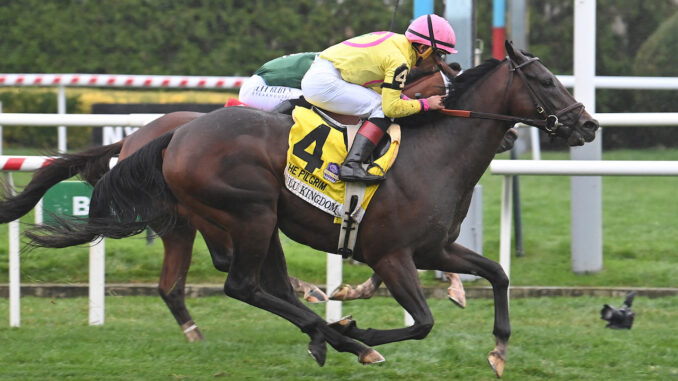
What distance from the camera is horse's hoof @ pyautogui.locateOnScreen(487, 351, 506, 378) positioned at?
5023mm

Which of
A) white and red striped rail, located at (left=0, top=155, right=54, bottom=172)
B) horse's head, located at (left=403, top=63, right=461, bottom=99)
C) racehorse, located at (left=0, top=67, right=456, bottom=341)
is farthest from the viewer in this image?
white and red striped rail, located at (left=0, top=155, right=54, bottom=172)

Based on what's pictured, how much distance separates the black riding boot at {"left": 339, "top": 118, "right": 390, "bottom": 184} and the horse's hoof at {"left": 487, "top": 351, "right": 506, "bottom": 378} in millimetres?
1040

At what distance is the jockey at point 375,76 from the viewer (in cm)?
493

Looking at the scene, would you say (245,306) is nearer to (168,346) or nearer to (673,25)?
(168,346)

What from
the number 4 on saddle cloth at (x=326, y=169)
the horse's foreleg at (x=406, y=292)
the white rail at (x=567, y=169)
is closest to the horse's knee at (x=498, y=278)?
the horse's foreleg at (x=406, y=292)

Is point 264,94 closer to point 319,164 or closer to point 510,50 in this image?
point 319,164

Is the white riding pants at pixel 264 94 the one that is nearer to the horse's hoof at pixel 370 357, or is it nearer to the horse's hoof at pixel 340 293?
→ the horse's hoof at pixel 340 293

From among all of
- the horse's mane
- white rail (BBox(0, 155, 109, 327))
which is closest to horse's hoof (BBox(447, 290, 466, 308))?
the horse's mane

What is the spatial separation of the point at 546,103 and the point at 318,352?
1.64m

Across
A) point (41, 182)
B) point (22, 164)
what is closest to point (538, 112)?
point (41, 182)

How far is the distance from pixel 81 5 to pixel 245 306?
7734 millimetres

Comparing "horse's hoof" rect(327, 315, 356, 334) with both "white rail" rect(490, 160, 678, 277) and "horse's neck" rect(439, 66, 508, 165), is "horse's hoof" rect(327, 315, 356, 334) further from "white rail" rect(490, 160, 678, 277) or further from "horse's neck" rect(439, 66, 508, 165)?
"white rail" rect(490, 160, 678, 277)

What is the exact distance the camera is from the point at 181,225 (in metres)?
6.09

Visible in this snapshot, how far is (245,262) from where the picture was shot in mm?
5109
